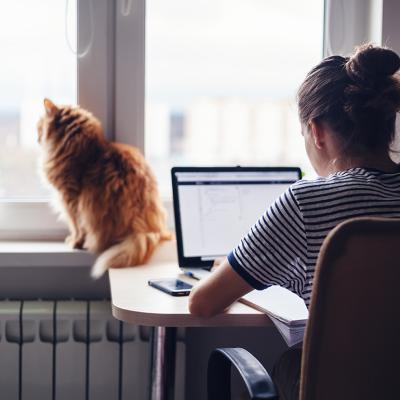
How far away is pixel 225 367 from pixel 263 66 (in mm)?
1193

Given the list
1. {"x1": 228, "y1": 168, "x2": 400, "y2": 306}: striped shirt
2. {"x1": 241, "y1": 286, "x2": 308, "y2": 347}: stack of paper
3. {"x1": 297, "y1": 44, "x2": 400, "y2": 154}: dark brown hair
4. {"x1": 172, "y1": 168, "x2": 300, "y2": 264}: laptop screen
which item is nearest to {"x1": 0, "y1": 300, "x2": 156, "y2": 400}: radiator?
{"x1": 172, "y1": 168, "x2": 300, "y2": 264}: laptop screen

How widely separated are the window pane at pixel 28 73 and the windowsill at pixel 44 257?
0.29 metres

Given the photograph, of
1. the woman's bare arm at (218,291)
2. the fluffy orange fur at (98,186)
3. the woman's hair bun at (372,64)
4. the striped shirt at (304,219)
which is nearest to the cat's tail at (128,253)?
the fluffy orange fur at (98,186)

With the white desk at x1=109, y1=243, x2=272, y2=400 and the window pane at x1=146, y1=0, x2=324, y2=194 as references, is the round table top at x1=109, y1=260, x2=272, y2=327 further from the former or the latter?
the window pane at x1=146, y1=0, x2=324, y2=194

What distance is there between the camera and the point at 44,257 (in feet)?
6.04

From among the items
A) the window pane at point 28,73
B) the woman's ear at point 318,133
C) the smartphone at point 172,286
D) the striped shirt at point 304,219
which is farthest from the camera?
the window pane at point 28,73

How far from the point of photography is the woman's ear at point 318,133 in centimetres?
124

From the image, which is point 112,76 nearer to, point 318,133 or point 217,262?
point 217,262

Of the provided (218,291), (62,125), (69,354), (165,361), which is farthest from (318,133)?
(69,354)

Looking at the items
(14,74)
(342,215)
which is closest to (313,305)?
(342,215)

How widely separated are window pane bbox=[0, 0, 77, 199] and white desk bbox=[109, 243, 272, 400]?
0.56m

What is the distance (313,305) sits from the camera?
90 cm

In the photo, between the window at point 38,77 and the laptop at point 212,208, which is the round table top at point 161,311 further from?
the window at point 38,77

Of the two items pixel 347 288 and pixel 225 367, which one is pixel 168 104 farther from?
pixel 347 288
